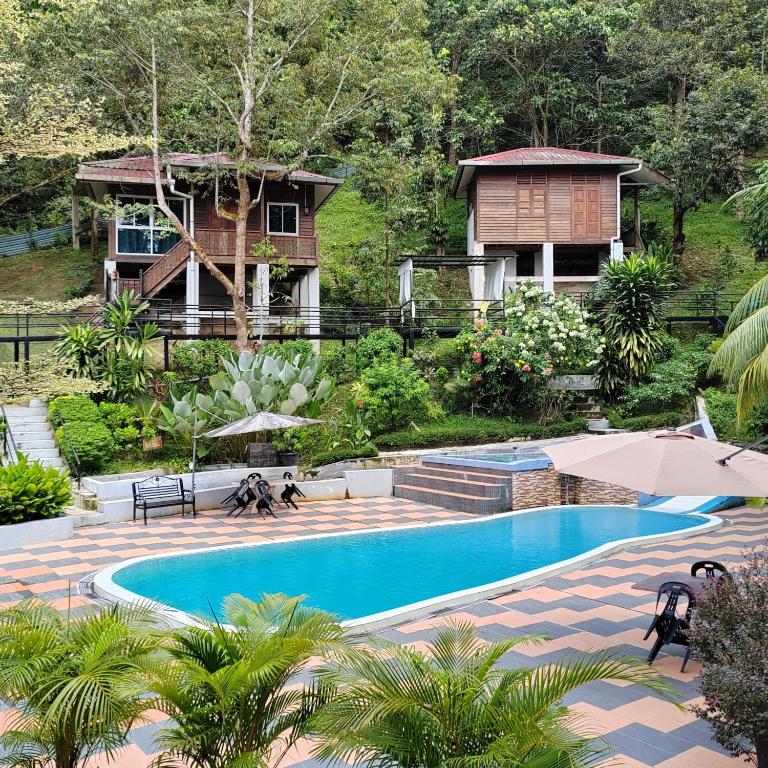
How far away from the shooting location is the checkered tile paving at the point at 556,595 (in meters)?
5.16

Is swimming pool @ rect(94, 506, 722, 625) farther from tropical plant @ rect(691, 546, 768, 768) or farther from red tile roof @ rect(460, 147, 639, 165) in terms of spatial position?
red tile roof @ rect(460, 147, 639, 165)

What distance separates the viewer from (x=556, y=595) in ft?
29.3

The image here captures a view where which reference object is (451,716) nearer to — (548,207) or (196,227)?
(196,227)

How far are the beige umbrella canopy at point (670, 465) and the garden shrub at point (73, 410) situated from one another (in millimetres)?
12680

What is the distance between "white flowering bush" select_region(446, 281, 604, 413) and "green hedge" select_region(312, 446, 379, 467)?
→ 439 centimetres

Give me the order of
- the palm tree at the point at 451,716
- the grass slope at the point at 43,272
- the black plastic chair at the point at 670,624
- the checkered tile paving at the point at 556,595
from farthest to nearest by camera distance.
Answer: the grass slope at the point at 43,272 < the black plastic chair at the point at 670,624 < the checkered tile paving at the point at 556,595 < the palm tree at the point at 451,716

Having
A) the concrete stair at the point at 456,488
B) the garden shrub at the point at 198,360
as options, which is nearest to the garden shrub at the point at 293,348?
the garden shrub at the point at 198,360

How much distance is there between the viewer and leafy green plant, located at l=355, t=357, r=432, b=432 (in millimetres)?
18938

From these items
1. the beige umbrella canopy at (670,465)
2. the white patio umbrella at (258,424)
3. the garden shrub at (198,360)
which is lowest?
the white patio umbrella at (258,424)

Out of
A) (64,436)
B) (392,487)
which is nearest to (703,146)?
(392,487)

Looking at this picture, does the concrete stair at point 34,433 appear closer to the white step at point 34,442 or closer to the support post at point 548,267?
the white step at point 34,442

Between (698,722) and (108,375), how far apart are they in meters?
15.8

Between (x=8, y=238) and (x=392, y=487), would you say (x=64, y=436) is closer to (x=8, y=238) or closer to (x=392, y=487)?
(x=392, y=487)

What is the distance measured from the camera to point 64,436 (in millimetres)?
16062
